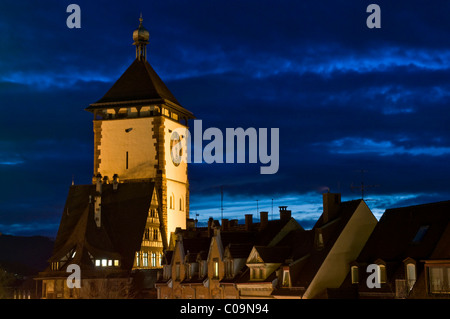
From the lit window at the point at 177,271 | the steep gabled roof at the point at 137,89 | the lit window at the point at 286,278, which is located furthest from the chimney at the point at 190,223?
the lit window at the point at 286,278

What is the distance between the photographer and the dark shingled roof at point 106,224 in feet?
281

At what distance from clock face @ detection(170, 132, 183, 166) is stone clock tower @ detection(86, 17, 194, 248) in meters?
0.14

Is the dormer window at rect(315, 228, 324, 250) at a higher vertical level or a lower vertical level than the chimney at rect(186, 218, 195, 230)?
lower

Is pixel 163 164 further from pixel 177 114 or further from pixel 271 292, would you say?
pixel 271 292

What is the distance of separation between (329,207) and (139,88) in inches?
1807

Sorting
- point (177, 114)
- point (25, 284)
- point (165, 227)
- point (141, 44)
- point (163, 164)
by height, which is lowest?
point (25, 284)

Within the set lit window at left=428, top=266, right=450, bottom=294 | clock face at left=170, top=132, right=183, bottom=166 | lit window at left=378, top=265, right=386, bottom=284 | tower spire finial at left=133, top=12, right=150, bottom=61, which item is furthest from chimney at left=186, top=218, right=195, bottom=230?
lit window at left=428, top=266, right=450, bottom=294

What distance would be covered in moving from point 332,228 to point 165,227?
3825 cm

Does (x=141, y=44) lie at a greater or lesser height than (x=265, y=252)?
greater

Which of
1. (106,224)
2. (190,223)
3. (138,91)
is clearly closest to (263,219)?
(106,224)

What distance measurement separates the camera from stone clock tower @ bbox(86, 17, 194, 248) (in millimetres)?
99438

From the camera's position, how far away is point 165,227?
95.9 metres

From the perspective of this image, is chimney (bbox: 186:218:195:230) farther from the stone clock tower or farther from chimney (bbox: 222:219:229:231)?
chimney (bbox: 222:219:229:231)
